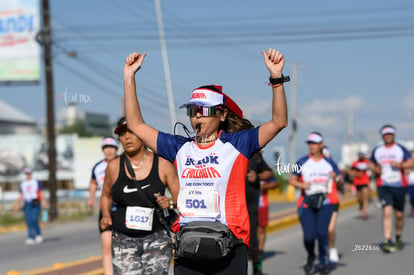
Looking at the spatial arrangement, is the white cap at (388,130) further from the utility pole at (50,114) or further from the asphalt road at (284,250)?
the utility pole at (50,114)

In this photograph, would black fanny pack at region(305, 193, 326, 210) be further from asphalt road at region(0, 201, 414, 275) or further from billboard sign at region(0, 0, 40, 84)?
billboard sign at region(0, 0, 40, 84)

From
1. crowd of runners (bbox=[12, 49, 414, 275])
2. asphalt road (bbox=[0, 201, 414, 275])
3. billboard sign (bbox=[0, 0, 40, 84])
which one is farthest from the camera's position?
billboard sign (bbox=[0, 0, 40, 84])

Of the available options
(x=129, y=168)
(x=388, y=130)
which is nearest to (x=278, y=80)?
(x=129, y=168)

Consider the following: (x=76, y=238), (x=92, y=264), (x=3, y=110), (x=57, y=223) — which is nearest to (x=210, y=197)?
(x=92, y=264)

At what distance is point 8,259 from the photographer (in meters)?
14.2

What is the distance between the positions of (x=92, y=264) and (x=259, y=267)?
2.45 meters

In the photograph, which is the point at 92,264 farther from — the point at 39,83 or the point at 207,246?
the point at 39,83

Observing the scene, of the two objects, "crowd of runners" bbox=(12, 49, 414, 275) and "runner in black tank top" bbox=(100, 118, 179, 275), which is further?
"runner in black tank top" bbox=(100, 118, 179, 275)

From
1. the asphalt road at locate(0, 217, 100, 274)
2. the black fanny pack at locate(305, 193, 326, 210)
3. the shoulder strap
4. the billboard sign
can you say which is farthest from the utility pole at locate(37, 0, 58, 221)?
the shoulder strap

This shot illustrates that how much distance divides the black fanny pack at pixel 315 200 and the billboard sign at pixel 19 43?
1227 inches

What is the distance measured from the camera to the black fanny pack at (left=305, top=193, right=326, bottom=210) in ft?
33.8

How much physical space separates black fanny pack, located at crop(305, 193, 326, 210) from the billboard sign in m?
31.2

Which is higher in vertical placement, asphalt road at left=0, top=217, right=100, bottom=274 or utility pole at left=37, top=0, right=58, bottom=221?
utility pole at left=37, top=0, right=58, bottom=221

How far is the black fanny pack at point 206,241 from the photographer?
14.1 ft
